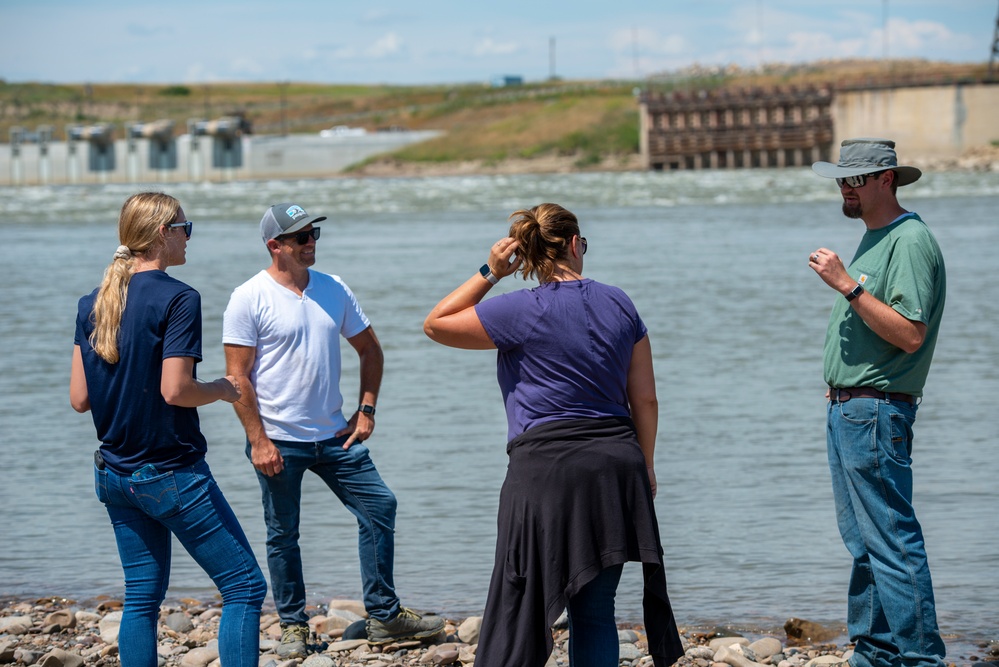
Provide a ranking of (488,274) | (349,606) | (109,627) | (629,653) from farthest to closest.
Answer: (349,606) < (109,627) < (629,653) < (488,274)

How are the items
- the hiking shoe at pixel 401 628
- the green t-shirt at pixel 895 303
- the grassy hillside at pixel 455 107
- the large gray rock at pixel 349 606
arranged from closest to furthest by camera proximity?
1. the green t-shirt at pixel 895 303
2. the hiking shoe at pixel 401 628
3. the large gray rock at pixel 349 606
4. the grassy hillside at pixel 455 107

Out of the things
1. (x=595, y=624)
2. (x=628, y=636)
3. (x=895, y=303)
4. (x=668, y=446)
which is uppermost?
(x=895, y=303)

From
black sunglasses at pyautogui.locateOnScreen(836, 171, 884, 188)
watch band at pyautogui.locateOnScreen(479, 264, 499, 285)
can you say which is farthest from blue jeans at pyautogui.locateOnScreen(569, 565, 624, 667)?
black sunglasses at pyautogui.locateOnScreen(836, 171, 884, 188)

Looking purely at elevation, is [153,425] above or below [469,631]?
above

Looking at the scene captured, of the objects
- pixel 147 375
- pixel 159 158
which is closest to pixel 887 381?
pixel 147 375

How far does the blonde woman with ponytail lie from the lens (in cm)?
416

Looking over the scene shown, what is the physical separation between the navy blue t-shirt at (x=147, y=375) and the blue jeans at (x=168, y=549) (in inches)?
3.2

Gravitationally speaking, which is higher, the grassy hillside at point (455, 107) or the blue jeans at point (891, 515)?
the grassy hillside at point (455, 107)

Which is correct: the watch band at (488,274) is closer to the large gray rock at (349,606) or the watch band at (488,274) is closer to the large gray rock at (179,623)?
the large gray rock at (349,606)

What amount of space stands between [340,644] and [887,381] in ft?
8.68

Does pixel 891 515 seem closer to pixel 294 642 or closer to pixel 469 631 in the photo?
pixel 469 631

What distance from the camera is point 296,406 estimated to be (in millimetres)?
5383

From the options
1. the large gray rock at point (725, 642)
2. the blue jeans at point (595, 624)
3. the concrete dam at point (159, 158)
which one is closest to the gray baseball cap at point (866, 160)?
the blue jeans at point (595, 624)

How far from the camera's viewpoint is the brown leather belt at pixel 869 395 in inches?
180
